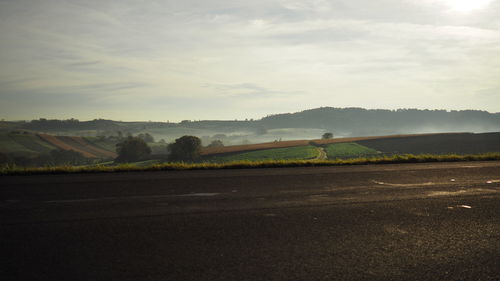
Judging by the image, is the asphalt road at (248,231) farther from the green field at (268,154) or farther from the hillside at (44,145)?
the hillside at (44,145)

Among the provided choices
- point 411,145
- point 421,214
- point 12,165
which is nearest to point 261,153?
point 411,145

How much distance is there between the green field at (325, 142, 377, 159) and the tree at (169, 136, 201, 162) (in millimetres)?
27107

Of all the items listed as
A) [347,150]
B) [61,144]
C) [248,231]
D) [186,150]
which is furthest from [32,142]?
[248,231]

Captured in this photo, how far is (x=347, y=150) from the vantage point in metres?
88.0

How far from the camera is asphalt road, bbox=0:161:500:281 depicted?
4.27 metres

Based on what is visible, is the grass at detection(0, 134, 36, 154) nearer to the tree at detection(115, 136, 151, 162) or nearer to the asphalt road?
the tree at detection(115, 136, 151, 162)

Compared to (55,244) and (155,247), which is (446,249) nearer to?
(155,247)

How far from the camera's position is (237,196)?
862 cm

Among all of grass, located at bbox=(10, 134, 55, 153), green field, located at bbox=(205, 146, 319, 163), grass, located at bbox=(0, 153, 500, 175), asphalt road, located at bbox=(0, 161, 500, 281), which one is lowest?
green field, located at bbox=(205, 146, 319, 163)

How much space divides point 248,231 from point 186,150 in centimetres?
7364

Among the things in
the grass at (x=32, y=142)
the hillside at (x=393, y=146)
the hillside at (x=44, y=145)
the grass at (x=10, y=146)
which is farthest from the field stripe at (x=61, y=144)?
the hillside at (x=393, y=146)

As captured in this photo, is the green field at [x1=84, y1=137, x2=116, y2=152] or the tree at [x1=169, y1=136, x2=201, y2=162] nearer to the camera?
the tree at [x1=169, y1=136, x2=201, y2=162]

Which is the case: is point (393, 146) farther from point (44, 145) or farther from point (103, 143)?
point (44, 145)

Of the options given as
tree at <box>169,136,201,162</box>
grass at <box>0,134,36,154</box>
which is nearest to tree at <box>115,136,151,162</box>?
tree at <box>169,136,201,162</box>
